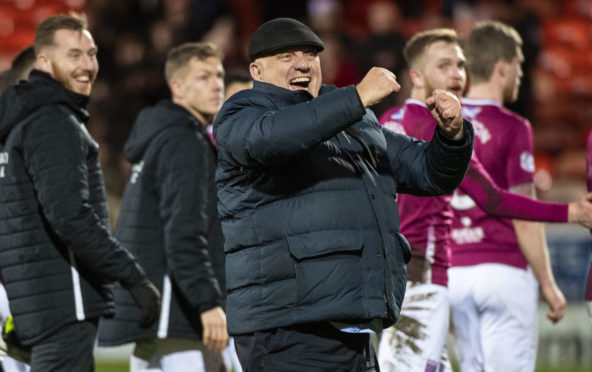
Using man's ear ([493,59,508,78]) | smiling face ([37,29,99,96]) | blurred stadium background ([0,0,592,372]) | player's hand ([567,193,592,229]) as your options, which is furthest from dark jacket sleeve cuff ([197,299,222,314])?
blurred stadium background ([0,0,592,372])

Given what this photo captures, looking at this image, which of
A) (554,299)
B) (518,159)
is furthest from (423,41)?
(554,299)

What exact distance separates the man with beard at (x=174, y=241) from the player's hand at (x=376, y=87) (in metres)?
2.31

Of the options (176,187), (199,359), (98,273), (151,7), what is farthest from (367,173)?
(151,7)

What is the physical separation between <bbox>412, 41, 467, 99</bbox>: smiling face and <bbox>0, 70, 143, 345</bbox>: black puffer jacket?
2.00m

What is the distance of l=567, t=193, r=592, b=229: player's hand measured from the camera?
207 inches

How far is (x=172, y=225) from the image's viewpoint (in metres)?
5.80

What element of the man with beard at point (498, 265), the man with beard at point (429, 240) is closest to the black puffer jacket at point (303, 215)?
the man with beard at point (429, 240)

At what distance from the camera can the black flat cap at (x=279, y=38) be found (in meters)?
3.97

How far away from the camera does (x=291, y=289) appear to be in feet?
12.6

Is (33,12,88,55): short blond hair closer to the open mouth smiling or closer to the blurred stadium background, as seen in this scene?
the open mouth smiling

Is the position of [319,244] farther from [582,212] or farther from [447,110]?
[582,212]

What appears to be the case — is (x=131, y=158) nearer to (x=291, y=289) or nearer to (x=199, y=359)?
(x=199, y=359)

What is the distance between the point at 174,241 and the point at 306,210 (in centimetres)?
207

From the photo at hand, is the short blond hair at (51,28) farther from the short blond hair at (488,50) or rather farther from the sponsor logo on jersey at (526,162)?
the sponsor logo on jersey at (526,162)
